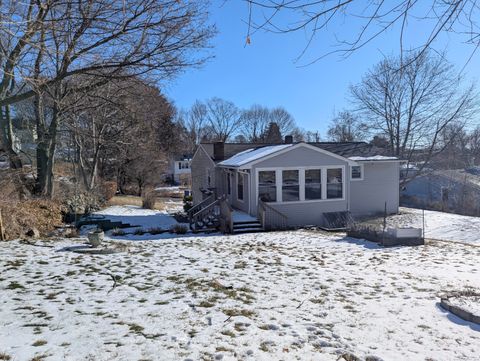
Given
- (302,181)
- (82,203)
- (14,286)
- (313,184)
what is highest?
(302,181)

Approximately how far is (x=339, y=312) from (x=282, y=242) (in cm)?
660

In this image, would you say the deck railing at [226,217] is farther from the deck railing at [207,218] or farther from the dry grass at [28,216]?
the dry grass at [28,216]

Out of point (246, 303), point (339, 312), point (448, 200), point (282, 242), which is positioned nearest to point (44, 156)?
point (282, 242)

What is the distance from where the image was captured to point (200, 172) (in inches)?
947

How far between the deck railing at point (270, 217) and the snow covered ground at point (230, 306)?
17.0ft

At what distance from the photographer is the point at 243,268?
783 centimetres

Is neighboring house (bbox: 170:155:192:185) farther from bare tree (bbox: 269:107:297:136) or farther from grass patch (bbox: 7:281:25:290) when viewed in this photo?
grass patch (bbox: 7:281:25:290)

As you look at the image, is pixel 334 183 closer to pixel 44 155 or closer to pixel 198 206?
pixel 198 206

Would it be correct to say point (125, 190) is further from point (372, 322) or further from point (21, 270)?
point (372, 322)

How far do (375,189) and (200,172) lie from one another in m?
11.3

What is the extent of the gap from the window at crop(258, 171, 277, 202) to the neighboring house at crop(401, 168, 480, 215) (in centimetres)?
1609

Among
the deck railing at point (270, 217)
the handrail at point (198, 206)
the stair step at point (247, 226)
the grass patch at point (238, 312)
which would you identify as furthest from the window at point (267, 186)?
the grass patch at point (238, 312)

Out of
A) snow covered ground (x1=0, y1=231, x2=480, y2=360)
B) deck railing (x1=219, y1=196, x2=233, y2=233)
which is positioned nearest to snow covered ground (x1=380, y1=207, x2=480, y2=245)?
snow covered ground (x1=0, y1=231, x2=480, y2=360)

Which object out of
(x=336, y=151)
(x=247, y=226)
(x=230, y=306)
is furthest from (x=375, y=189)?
(x=230, y=306)
